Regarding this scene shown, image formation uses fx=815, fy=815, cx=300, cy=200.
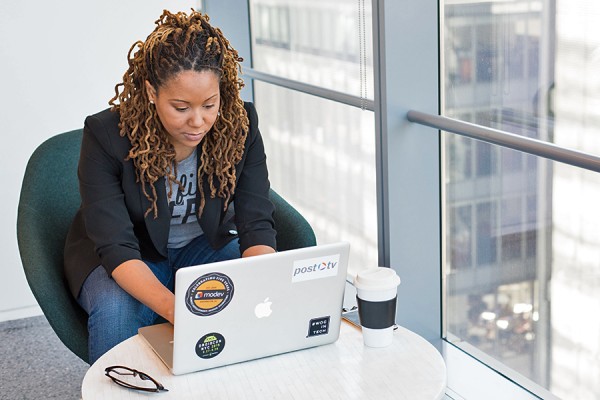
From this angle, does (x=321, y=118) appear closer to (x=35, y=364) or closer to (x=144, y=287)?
(x=35, y=364)

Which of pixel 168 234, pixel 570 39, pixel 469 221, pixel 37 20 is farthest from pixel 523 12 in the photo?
pixel 37 20

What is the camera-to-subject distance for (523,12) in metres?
1.99

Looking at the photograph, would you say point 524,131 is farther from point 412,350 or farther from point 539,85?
point 412,350

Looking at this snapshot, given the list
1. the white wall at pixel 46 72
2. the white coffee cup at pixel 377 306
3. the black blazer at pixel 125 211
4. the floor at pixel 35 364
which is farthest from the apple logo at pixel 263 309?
the white wall at pixel 46 72

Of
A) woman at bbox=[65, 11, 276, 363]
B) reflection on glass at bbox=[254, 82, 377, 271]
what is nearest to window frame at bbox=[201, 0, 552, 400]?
woman at bbox=[65, 11, 276, 363]

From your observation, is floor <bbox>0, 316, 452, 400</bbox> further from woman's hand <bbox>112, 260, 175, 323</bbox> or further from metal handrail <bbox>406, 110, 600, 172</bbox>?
metal handrail <bbox>406, 110, 600, 172</bbox>

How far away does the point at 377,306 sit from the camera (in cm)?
160

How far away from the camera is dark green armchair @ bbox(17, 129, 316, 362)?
1989 mm

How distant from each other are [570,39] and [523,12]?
17cm

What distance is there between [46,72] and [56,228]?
0.95 metres

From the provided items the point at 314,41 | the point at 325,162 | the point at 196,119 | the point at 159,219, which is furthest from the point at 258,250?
the point at 314,41

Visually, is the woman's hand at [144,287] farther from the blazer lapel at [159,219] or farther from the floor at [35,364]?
the floor at [35,364]

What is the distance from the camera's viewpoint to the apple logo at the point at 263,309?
1517 mm

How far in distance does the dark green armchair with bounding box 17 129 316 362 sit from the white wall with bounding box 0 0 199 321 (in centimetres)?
66
